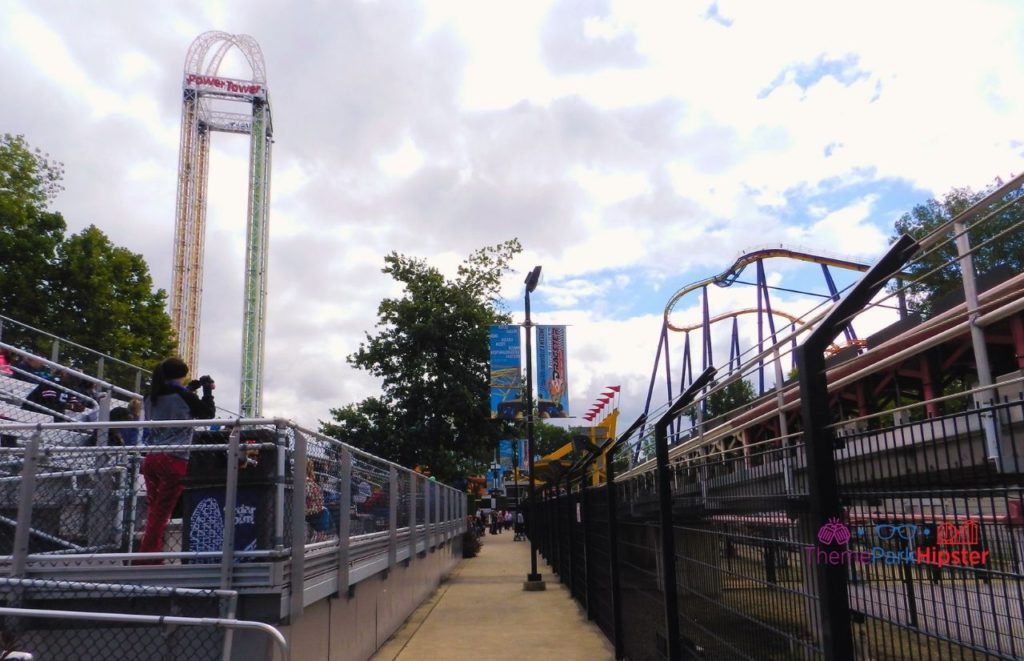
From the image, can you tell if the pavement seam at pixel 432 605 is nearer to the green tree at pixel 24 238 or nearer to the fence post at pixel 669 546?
the fence post at pixel 669 546

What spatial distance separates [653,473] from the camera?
577 centimetres

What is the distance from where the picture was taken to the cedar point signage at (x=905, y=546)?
1.90m

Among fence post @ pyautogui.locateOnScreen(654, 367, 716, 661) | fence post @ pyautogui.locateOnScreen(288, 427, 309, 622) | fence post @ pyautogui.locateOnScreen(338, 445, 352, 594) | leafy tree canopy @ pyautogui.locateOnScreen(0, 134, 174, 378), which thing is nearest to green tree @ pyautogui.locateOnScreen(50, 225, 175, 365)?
leafy tree canopy @ pyautogui.locateOnScreen(0, 134, 174, 378)

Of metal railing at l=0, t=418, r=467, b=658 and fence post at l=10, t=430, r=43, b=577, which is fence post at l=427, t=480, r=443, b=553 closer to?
metal railing at l=0, t=418, r=467, b=658

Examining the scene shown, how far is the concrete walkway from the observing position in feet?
28.1

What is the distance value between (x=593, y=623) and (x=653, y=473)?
5509 mm

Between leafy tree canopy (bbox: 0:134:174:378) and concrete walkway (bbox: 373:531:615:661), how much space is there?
15.8 meters

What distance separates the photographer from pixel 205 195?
63.7 metres

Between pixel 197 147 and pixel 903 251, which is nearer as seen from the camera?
pixel 903 251

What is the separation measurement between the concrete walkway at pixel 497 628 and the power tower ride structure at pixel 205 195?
44.8m

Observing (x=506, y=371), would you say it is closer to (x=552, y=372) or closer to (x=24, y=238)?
(x=552, y=372)

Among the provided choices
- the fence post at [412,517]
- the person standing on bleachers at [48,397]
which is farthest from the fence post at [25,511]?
the person standing on bleachers at [48,397]

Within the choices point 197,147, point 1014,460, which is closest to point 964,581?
point 1014,460

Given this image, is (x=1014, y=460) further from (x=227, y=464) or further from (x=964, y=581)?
(x=227, y=464)
